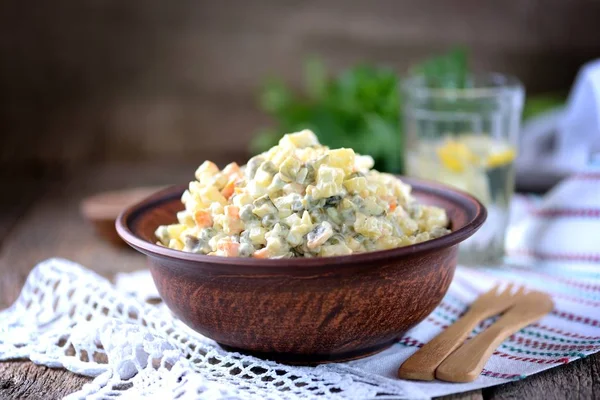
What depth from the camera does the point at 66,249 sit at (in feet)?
7.30

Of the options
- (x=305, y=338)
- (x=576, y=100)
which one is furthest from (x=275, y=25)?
(x=305, y=338)

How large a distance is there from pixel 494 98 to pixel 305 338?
3.60ft

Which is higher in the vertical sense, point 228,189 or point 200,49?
point 200,49

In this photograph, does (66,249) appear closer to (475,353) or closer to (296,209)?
(296,209)

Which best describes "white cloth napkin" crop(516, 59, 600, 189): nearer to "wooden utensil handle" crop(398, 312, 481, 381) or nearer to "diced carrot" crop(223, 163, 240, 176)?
"wooden utensil handle" crop(398, 312, 481, 381)

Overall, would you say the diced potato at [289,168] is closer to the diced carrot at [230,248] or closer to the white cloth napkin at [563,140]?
the diced carrot at [230,248]

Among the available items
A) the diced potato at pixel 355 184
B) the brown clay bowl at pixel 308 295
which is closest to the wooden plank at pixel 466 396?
the brown clay bowl at pixel 308 295

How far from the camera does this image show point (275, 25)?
351 cm

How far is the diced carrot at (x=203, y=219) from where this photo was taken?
1373mm

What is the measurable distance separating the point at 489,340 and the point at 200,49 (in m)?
2.46

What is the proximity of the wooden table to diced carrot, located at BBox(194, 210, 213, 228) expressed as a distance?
35 cm

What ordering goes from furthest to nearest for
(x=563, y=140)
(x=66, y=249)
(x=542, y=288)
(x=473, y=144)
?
1. (x=563, y=140)
2. (x=66, y=249)
3. (x=473, y=144)
4. (x=542, y=288)

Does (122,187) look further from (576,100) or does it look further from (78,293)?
(576,100)

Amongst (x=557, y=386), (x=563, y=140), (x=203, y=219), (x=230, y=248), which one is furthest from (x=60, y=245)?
(x=563, y=140)
